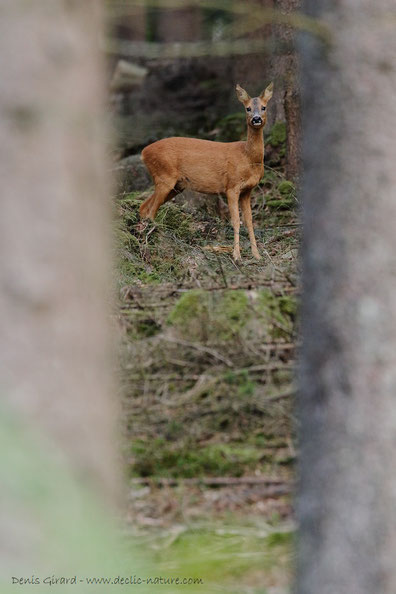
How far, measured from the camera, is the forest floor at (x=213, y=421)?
14.8 ft

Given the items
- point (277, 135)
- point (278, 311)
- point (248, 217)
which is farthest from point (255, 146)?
point (278, 311)

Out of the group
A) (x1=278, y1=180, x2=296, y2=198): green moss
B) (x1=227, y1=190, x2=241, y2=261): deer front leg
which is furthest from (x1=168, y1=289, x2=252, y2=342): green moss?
(x1=278, y1=180, x2=296, y2=198): green moss

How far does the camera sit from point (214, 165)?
35.4 ft

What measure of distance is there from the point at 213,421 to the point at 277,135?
25.5 ft

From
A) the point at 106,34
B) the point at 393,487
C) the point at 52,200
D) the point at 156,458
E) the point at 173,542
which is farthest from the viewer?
the point at 156,458

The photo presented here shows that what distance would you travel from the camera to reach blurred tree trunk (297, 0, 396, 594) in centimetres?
332

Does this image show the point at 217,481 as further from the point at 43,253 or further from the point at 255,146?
the point at 255,146

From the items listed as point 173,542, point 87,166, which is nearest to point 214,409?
point 173,542

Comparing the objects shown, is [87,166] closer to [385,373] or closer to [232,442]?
[385,373]

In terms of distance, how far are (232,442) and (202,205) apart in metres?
6.75

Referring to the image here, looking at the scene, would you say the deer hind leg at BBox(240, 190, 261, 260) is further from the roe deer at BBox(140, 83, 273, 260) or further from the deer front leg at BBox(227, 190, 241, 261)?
the deer front leg at BBox(227, 190, 241, 261)

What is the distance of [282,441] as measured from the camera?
17.7 feet

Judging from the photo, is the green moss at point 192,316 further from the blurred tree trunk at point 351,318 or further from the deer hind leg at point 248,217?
the deer hind leg at point 248,217

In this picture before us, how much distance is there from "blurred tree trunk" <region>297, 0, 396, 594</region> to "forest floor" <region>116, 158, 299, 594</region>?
879 millimetres
